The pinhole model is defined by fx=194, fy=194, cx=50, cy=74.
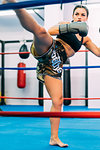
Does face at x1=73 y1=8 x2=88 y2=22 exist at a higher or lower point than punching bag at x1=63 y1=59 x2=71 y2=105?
higher

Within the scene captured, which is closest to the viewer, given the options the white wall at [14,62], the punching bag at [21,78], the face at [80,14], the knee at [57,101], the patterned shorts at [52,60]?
the patterned shorts at [52,60]

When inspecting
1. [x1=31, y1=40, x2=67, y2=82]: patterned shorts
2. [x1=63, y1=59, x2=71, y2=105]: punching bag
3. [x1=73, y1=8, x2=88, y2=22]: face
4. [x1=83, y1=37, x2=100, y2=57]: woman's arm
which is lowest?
[x1=63, y1=59, x2=71, y2=105]: punching bag

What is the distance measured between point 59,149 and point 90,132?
57cm

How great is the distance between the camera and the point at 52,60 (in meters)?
1.29

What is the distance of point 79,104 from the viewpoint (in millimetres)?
4664

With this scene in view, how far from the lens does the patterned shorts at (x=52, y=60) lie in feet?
4.09

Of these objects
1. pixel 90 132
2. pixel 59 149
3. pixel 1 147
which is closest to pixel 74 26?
pixel 59 149

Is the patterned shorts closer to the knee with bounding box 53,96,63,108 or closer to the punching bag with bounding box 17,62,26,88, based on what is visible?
the knee with bounding box 53,96,63,108

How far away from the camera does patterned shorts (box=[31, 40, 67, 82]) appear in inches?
49.0

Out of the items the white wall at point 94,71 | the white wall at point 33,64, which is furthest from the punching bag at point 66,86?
the white wall at point 94,71

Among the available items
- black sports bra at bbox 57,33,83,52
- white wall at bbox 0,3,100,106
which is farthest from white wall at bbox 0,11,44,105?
black sports bra at bbox 57,33,83,52

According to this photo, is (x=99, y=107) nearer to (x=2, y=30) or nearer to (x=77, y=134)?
(x=77, y=134)

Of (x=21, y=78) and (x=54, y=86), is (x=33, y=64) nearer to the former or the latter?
(x=21, y=78)

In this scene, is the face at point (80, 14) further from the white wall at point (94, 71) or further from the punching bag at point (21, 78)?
the punching bag at point (21, 78)
